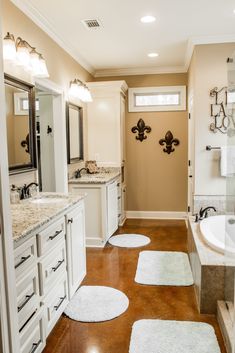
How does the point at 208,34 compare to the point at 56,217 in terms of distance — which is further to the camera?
the point at 208,34

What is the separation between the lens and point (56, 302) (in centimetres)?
230

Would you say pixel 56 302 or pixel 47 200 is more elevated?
pixel 47 200

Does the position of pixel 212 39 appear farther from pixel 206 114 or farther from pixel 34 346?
pixel 34 346

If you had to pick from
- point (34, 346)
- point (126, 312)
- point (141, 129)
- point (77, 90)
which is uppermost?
point (77, 90)

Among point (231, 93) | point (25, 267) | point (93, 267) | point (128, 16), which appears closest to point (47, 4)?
point (128, 16)

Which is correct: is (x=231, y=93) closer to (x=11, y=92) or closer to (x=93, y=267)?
(x=11, y=92)

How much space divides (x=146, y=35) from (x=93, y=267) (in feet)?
9.14

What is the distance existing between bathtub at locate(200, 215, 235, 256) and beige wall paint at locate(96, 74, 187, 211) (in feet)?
6.81

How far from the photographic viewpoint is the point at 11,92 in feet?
8.71

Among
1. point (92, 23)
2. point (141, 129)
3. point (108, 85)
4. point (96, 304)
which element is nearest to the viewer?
point (96, 304)

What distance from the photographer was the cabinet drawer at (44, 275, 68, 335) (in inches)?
84.0

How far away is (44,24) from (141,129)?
274cm

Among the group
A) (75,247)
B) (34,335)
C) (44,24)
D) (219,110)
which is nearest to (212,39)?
(219,110)

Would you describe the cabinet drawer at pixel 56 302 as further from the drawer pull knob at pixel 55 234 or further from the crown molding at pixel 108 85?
the crown molding at pixel 108 85
